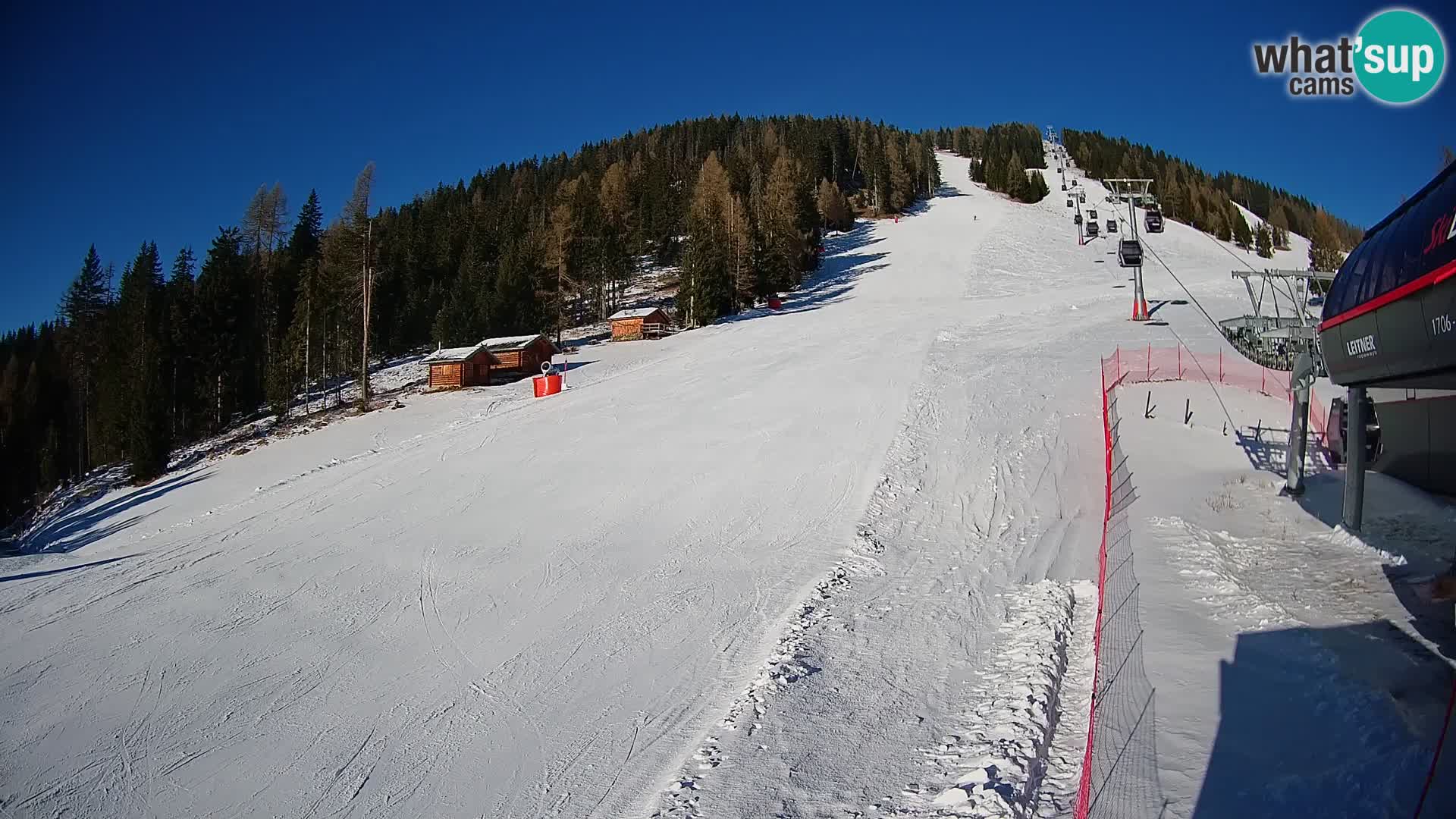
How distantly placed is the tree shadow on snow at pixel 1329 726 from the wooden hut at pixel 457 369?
119ft

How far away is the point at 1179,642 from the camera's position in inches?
312

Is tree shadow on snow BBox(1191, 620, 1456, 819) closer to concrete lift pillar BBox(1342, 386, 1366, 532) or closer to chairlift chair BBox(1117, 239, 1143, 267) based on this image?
concrete lift pillar BBox(1342, 386, 1366, 532)

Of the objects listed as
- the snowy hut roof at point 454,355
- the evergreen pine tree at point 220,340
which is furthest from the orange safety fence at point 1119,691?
the evergreen pine tree at point 220,340

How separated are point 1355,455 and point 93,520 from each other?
32.8 meters

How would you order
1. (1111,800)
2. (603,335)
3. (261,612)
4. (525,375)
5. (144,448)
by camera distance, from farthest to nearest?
(603,335), (525,375), (144,448), (261,612), (1111,800)

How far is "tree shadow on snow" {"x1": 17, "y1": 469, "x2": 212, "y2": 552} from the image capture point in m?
21.5

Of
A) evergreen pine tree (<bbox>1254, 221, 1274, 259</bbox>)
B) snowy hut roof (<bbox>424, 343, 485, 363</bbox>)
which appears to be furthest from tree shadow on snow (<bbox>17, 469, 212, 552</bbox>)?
evergreen pine tree (<bbox>1254, 221, 1274, 259</bbox>)

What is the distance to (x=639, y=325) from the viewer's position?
49062mm

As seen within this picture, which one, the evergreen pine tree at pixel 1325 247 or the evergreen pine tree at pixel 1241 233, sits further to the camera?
the evergreen pine tree at pixel 1241 233

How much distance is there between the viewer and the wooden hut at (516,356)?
4081cm

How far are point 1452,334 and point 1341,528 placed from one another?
17.5ft

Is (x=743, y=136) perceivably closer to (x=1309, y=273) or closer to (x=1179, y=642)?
(x=1309, y=273)

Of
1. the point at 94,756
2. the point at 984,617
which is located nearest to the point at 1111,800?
the point at 984,617

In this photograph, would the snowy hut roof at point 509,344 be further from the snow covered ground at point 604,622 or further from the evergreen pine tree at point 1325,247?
the evergreen pine tree at point 1325,247
